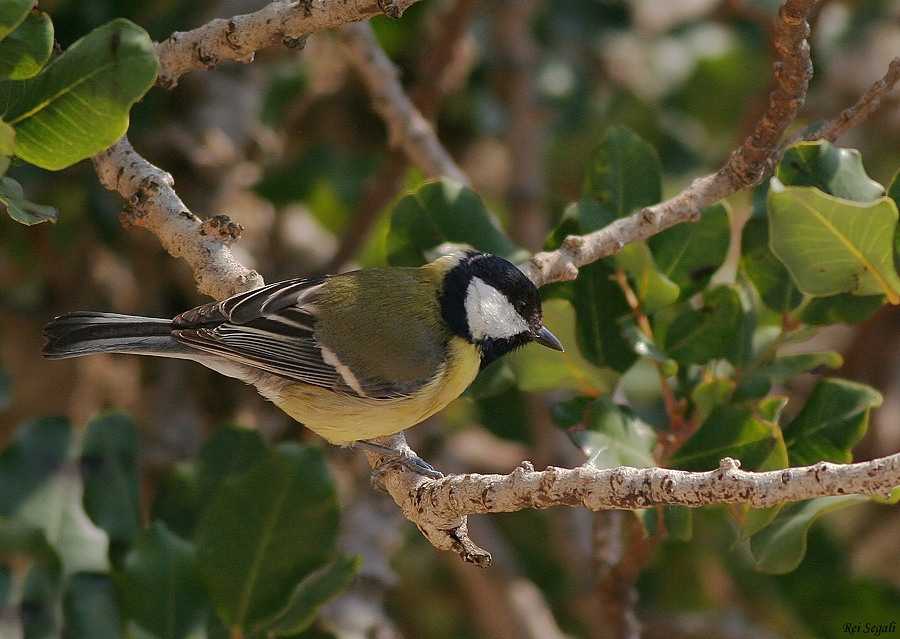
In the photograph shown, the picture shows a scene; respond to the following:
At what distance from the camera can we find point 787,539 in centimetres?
155

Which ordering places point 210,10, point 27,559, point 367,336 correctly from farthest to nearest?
point 210,10, point 367,336, point 27,559

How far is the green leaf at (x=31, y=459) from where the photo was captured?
6.47 feet

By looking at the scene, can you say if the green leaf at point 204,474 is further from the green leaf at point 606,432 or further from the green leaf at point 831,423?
the green leaf at point 831,423

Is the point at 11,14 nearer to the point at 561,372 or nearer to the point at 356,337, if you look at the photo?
Result: the point at 356,337

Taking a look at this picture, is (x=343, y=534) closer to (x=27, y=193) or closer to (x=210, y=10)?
(x=27, y=193)

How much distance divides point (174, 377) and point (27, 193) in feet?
2.52

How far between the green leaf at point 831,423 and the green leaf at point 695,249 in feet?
1.09

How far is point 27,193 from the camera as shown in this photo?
8.63 feet

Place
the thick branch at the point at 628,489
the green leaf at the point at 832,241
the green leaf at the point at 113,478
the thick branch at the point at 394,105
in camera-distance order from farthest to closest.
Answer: the thick branch at the point at 394,105 → the green leaf at the point at 113,478 → the green leaf at the point at 832,241 → the thick branch at the point at 628,489

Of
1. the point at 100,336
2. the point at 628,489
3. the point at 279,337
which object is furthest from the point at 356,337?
the point at 628,489

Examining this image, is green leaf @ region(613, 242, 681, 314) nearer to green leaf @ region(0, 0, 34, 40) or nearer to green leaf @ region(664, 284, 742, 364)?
green leaf @ region(664, 284, 742, 364)

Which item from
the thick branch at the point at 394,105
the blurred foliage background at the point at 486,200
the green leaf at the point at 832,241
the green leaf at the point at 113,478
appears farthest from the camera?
the blurred foliage background at the point at 486,200

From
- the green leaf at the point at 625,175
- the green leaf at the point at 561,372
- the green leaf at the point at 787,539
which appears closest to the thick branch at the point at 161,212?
the green leaf at the point at 561,372

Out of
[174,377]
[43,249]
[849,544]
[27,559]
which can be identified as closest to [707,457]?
[27,559]
